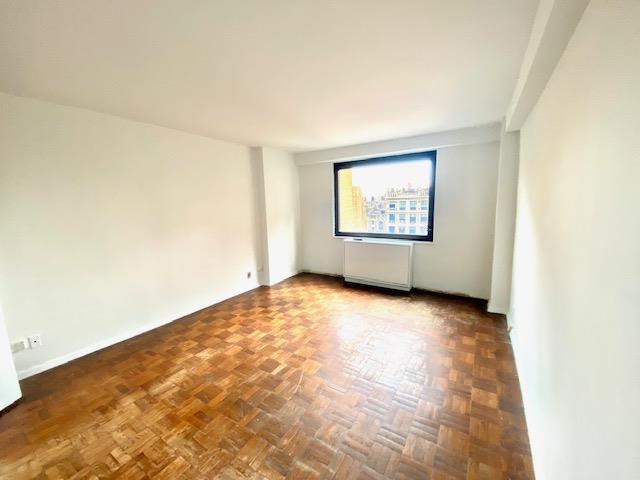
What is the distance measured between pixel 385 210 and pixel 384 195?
239 millimetres

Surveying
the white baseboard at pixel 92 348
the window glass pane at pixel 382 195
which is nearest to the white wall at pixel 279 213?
the window glass pane at pixel 382 195

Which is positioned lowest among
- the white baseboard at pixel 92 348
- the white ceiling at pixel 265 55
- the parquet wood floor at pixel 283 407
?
the parquet wood floor at pixel 283 407

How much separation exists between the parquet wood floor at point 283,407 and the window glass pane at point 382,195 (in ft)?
5.74

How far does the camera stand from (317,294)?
3916mm

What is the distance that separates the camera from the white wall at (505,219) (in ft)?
9.02

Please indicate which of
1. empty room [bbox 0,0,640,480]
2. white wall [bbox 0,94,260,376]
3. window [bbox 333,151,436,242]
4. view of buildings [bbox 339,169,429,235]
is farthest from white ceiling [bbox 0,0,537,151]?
view of buildings [bbox 339,169,429,235]

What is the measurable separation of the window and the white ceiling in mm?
1334

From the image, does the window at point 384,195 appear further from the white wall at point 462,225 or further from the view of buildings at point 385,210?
the white wall at point 462,225

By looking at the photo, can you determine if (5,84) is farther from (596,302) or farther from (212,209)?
(596,302)

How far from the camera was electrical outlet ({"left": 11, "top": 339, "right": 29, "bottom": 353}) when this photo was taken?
2.10 metres

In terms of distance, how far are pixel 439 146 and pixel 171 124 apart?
325 cm

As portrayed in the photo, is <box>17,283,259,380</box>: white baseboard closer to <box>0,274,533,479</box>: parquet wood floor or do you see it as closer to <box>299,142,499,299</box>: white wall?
<box>0,274,533,479</box>: parquet wood floor

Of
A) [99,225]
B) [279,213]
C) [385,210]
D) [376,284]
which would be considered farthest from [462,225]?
[99,225]

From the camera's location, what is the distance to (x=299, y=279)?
467 centimetres
